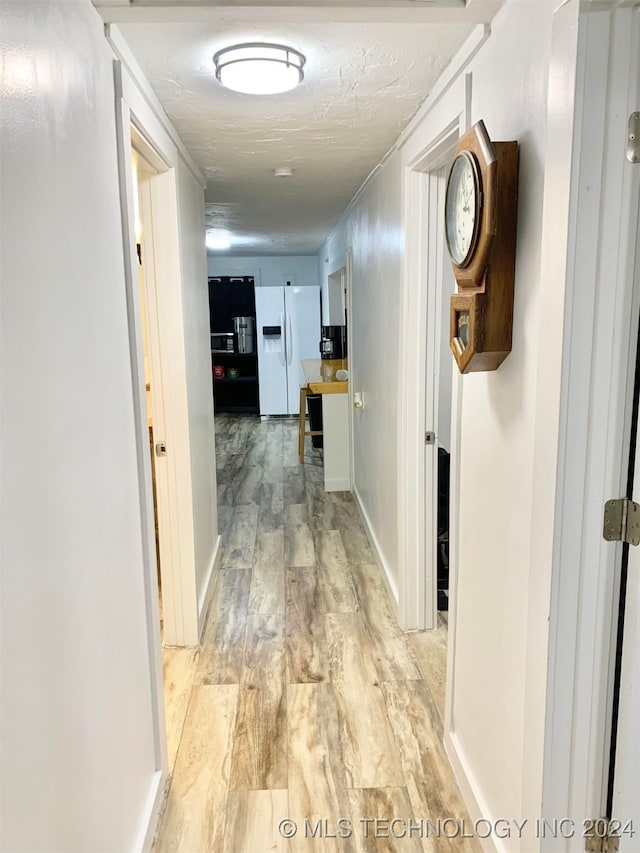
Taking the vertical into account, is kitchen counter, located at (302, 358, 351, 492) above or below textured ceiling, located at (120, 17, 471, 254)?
below

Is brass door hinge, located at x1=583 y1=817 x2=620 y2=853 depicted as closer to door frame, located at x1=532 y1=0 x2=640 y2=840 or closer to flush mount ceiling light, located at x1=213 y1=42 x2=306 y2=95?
door frame, located at x1=532 y1=0 x2=640 y2=840

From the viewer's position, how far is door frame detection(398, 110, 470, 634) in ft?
7.82

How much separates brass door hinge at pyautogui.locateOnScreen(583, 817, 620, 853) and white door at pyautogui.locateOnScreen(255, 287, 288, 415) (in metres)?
6.77

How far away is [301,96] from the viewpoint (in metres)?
1.93

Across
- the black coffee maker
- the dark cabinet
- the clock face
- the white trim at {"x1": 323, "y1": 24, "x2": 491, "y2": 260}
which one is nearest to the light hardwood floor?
the clock face

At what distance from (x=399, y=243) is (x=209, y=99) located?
97 cm

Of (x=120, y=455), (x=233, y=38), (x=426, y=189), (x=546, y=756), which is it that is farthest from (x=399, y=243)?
(x=546, y=756)

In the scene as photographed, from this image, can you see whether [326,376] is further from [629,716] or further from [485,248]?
[629,716]

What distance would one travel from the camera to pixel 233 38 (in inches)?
59.2

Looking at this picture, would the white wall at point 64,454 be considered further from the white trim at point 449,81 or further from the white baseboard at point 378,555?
the white baseboard at point 378,555

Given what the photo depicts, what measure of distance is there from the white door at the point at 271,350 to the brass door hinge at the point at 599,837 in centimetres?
677

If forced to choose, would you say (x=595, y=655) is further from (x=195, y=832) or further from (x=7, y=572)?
(x=195, y=832)

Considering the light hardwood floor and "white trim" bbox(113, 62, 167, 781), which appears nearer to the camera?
"white trim" bbox(113, 62, 167, 781)

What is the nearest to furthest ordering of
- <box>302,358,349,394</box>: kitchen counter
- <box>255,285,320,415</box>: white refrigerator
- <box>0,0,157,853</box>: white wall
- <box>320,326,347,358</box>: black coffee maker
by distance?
<box>0,0,157,853</box>: white wall, <box>302,358,349,394</box>: kitchen counter, <box>320,326,347,358</box>: black coffee maker, <box>255,285,320,415</box>: white refrigerator
